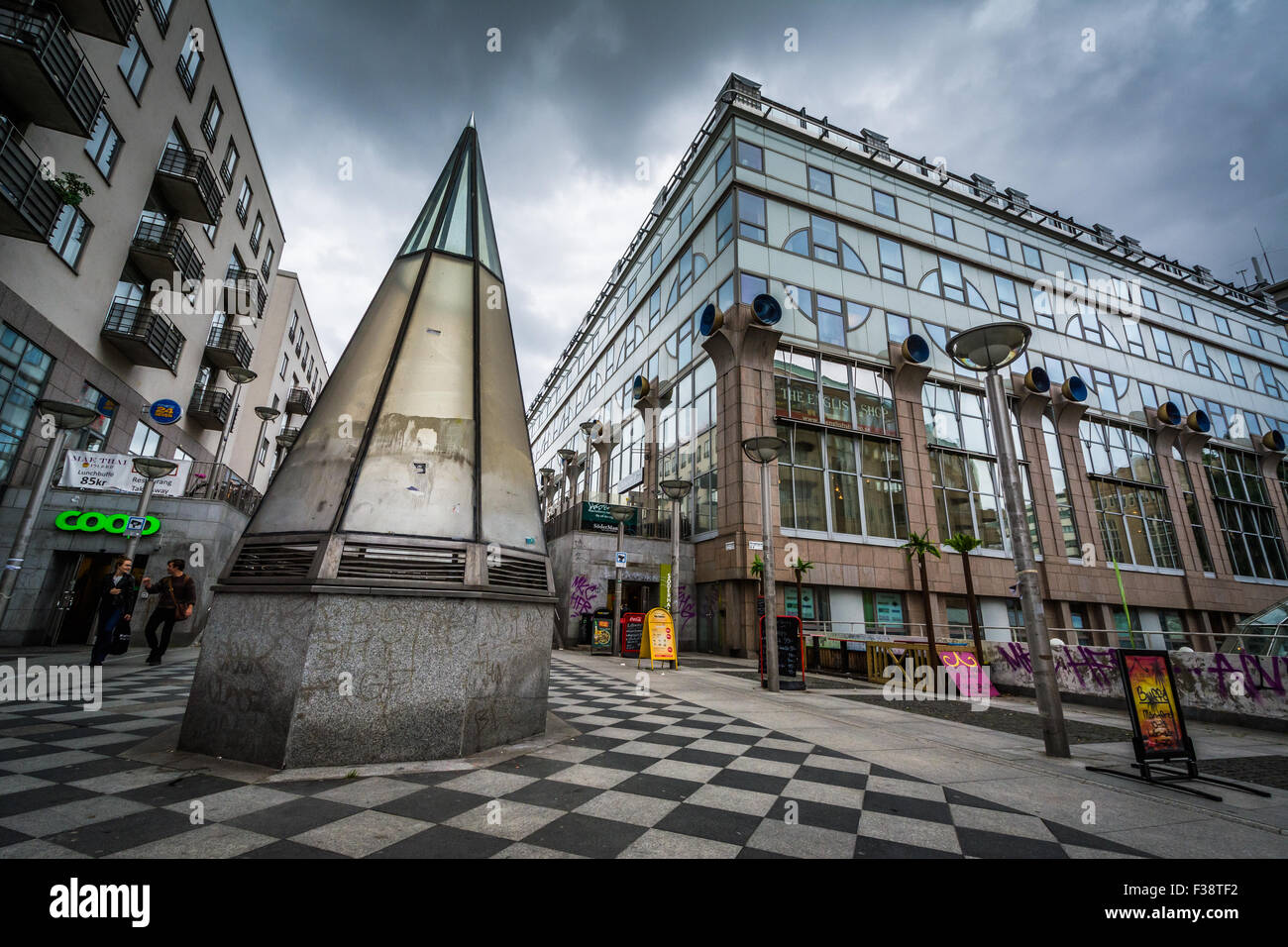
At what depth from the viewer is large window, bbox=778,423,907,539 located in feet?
71.9

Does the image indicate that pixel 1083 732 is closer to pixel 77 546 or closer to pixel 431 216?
pixel 431 216

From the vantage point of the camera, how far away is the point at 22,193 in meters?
11.2

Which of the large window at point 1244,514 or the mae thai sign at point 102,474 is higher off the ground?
the large window at point 1244,514

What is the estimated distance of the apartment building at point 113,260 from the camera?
11883mm

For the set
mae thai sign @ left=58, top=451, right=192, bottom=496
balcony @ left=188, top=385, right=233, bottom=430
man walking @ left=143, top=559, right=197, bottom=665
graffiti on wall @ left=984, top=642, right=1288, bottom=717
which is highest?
balcony @ left=188, top=385, right=233, bottom=430

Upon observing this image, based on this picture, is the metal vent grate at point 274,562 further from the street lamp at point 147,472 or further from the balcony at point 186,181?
the balcony at point 186,181

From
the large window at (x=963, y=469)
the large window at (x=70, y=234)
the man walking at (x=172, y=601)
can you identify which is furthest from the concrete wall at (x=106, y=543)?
the large window at (x=963, y=469)

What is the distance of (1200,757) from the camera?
18.3 feet

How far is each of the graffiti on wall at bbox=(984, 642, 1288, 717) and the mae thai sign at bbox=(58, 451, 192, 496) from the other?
2158 cm

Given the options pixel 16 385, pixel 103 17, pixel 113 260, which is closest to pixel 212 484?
pixel 16 385

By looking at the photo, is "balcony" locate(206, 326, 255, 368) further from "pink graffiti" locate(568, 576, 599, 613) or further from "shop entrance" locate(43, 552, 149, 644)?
"pink graffiti" locate(568, 576, 599, 613)

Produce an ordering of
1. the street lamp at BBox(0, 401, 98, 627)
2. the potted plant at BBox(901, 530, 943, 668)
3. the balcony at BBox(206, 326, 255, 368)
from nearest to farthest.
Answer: the street lamp at BBox(0, 401, 98, 627), the potted plant at BBox(901, 530, 943, 668), the balcony at BBox(206, 326, 255, 368)

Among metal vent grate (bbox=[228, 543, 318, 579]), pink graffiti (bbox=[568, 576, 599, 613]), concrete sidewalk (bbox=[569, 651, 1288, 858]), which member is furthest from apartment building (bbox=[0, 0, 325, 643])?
concrete sidewalk (bbox=[569, 651, 1288, 858])

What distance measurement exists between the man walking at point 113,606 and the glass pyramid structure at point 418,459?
23.6 ft
